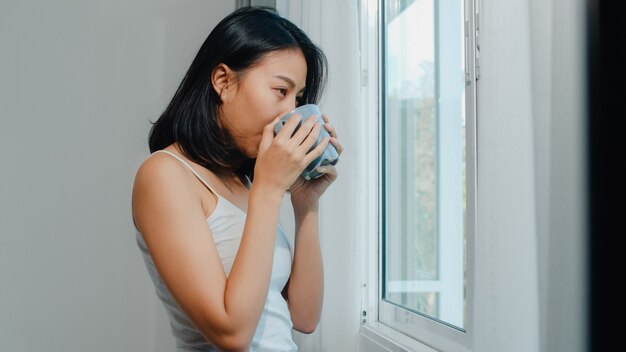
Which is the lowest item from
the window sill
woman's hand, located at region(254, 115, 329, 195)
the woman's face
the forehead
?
the window sill

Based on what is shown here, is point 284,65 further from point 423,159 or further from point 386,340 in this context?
point 423,159

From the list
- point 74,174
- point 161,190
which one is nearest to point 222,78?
point 161,190

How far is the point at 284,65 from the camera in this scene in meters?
1.00

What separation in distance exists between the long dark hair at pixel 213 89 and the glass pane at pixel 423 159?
83cm

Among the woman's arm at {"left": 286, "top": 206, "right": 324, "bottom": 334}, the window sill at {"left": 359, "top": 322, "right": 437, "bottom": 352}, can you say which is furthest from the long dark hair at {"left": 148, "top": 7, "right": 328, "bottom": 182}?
the window sill at {"left": 359, "top": 322, "right": 437, "bottom": 352}

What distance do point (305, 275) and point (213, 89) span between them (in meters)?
0.41

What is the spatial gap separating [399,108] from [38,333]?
165 cm

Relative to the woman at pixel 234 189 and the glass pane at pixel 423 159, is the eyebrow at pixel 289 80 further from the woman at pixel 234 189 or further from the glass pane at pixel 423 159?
the glass pane at pixel 423 159

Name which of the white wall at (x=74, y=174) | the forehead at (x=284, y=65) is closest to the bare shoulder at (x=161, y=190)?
the forehead at (x=284, y=65)

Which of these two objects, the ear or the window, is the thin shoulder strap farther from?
the window

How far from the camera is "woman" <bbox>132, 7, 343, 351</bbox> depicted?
82cm

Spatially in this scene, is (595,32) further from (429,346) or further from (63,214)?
(63,214)

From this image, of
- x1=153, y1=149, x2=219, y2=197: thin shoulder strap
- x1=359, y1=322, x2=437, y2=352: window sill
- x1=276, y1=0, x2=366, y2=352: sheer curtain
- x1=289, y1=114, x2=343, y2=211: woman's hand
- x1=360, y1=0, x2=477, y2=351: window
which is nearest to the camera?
x1=153, y1=149, x2=219, y2=197: thin shoulder strap

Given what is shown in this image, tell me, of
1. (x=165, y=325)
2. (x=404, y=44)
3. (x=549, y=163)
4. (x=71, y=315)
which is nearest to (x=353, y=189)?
(x=404, y=44)
